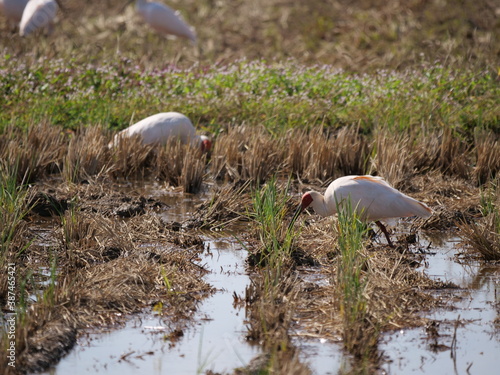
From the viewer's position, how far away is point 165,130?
905 cm

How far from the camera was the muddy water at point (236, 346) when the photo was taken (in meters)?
4.24

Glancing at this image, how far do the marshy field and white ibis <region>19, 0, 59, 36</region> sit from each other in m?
0.23

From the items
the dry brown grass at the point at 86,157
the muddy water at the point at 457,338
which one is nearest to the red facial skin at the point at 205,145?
the dry brown grass at the point at 86,157

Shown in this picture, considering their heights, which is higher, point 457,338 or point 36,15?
point 36,15

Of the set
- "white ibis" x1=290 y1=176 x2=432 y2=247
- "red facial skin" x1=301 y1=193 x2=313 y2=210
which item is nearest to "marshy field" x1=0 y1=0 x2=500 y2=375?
"red facial skin" x1=301 y1=193 x2=313 y2=210

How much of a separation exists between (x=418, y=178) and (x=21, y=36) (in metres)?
8.07

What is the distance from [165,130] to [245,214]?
2.36 metres

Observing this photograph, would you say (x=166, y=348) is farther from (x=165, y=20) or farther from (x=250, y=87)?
(x=165, y=20)

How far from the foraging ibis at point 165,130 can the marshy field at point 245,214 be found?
176mm

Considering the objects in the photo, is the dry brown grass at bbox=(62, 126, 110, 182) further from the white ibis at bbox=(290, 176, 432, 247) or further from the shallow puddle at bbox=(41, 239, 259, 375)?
the shallow puddle at bbox=(41, 239, 259, 375)

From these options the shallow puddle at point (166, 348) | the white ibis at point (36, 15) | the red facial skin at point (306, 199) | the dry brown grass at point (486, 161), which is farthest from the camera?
the white ibis at point (36, 15)

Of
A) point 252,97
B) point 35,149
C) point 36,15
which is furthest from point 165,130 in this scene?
point 36,15

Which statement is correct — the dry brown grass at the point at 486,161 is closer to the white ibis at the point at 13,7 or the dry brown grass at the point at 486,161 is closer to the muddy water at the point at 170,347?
the muddy water at the point at 170,347

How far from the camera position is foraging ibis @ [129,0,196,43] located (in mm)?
14008
